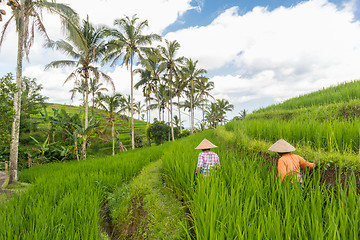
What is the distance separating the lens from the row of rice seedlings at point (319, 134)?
11.0 feet

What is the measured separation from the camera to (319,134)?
147 inches

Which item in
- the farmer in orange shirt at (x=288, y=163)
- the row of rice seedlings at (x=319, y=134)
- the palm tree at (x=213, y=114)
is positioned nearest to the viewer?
the farmer in orange shirt at (x=288, y=163)

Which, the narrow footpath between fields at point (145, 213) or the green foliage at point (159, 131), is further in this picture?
the green foliage at point (159, 131)

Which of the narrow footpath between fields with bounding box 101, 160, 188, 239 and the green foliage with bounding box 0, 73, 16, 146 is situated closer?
the narrow footpath between fields with bounding box 101, 160, 188, 239

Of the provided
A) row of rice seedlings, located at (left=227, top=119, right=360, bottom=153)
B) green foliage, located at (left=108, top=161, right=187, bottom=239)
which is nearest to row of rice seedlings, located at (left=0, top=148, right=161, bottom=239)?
green foliage, located at (left=108, top=161, right=187, bottom=239)

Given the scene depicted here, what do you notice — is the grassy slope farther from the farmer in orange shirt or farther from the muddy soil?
the muddy soil

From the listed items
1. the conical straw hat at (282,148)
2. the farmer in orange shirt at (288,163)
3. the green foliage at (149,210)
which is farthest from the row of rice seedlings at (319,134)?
the green foliage at (149,210)

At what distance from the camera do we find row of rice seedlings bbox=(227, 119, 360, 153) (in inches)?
132

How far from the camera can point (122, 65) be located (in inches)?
654

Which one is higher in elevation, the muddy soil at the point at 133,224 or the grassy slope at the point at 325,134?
the grassy slope at the point at 325,134

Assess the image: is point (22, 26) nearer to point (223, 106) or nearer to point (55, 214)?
point (55, 214)

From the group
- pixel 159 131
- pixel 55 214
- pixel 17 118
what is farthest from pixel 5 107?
pixel 159 131

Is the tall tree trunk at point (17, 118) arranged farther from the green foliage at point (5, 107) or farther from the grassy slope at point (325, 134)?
the grassy slope at point (325, 134)

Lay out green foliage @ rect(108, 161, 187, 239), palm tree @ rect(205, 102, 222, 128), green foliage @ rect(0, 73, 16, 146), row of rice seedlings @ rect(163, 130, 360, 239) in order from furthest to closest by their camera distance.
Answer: palm tree @ rect(205, 102, 222, 128), green foliage @ rect(0, 73, 16, 146), green foliage @ rect(108, 161, 187, 239), row of rice seedlings @ rect(163, 130, 360, 239)
